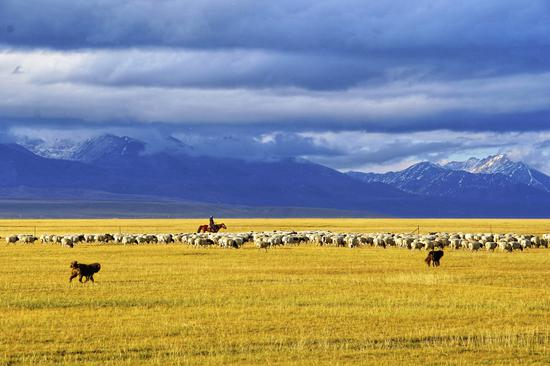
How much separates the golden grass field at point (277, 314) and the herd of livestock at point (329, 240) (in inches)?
507

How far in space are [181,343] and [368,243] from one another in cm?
4260

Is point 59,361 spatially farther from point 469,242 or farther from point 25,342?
point 469,242

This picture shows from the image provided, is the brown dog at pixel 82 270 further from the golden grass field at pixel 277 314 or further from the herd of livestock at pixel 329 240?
the herd of livestock at pixel 329 240

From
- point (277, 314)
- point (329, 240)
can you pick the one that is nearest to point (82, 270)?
point (277, 314)

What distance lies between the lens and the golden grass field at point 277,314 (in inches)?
688

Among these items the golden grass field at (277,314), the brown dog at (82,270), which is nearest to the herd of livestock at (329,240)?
the golden grass field at (277,314)

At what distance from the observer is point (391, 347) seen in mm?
18219

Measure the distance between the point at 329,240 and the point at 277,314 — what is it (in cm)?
3804

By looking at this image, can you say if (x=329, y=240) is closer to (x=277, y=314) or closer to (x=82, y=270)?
(x=82, y=270)

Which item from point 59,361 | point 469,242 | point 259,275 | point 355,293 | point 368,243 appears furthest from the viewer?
point 368,243

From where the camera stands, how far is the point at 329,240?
199 feet

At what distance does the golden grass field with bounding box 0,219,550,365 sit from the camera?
57.3 feet

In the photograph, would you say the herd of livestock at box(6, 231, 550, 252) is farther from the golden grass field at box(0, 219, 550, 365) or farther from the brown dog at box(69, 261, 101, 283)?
the brown dog at box(69, 261, 101, 283)

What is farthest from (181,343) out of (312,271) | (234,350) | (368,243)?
(368,243)
